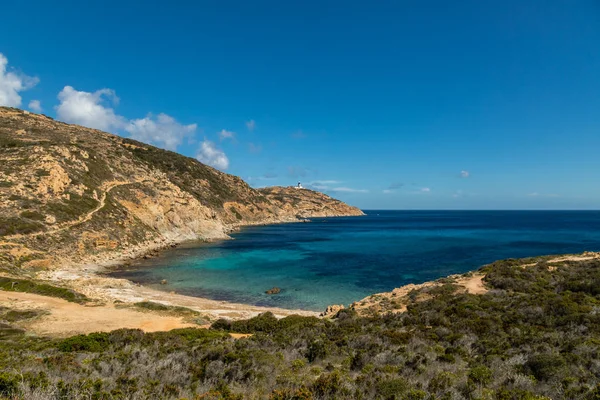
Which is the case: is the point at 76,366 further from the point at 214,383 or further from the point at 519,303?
the point at 519,303

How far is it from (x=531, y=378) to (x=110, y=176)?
7901 centimetres

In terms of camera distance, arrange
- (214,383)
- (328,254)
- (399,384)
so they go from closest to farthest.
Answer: (399,384), (214,383), (328,254)

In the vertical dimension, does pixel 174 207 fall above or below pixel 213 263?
above

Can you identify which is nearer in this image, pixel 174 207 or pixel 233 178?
pixel 174 207

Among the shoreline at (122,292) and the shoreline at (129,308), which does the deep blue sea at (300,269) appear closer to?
the shoreline at (122,292)

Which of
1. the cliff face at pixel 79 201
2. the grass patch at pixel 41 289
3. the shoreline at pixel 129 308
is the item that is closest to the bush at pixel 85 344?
the shoreline at pixel 129 308

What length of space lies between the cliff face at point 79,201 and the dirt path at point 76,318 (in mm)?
15003

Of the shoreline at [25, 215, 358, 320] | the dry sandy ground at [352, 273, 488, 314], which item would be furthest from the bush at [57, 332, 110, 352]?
the dry sandy ground at [352, 273, 488, 314]

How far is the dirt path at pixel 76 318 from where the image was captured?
681 inches

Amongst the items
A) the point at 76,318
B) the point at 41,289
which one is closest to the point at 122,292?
the point at 41,289

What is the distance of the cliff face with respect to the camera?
134 feet

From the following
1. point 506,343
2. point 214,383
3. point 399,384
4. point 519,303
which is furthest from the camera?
point 519,303

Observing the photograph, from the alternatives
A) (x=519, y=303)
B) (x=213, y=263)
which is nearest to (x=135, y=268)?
(x=213, y=263)

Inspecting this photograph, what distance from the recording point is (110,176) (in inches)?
2739
